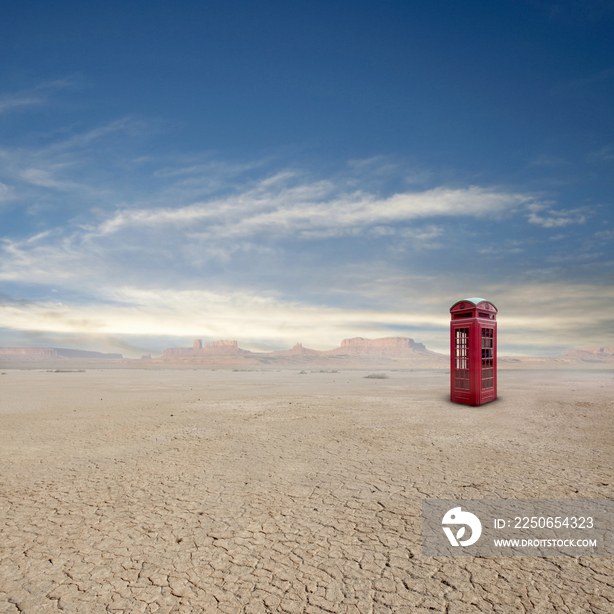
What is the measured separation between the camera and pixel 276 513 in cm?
432

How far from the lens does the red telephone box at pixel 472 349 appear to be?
12484mm

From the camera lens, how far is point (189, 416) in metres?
11.3

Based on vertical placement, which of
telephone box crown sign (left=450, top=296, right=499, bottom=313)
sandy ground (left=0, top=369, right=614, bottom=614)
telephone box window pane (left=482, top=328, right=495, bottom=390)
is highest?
telephone box crown sign (left=450, top=296, right=499, bottom=313)

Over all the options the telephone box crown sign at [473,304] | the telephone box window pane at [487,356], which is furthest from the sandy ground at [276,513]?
the telephone box crown sign at [473,304]

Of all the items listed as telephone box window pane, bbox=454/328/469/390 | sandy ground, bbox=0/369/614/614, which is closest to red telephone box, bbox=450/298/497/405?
telephone box window pane, bbox=454/328/469/390

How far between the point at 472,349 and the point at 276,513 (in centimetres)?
1009

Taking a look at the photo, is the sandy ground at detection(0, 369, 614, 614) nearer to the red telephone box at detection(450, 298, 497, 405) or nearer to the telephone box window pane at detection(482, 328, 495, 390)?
the red telephone box at detection(450, 298, 497, 405)

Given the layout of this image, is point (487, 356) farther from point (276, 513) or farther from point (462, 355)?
point (276, 513)

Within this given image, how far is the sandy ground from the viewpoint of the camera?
9.59 feet

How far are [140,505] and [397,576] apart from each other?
323 cm

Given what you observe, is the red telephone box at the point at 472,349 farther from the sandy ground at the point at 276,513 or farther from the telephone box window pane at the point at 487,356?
the sandy ground at the point at 276,513

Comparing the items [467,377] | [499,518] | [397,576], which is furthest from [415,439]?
[467,377]

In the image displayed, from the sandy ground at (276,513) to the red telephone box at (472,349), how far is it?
3.07 meters

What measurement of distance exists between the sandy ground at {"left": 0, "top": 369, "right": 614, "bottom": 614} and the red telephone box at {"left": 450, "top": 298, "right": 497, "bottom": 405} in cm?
307
